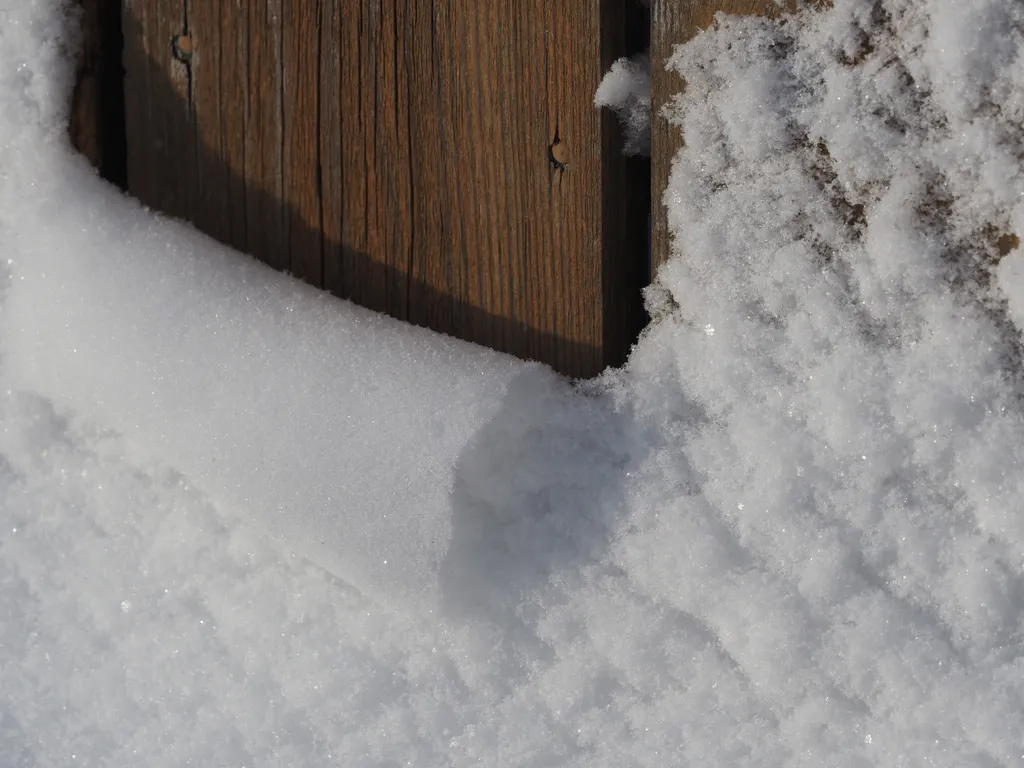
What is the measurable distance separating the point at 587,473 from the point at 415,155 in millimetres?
517

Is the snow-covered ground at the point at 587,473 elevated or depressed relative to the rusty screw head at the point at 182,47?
depressed

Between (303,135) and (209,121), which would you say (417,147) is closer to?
(303,135)

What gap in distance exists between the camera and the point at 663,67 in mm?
1242

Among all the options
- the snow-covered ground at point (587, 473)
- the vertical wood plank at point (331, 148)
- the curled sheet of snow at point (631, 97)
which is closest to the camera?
the snow-covered ground at point (587, 473)

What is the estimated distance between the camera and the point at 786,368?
3.97 feet

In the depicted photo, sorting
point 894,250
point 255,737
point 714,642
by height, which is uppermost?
point 894,250

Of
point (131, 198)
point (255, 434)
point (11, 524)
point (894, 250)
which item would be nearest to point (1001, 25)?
point (894, 250)

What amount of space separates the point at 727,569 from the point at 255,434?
67cm

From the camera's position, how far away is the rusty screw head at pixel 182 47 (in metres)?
1.48

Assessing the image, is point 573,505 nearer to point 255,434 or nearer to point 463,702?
point 463,702

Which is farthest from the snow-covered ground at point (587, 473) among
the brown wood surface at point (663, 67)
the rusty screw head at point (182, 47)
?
the rusty screw head at point (182, 47)

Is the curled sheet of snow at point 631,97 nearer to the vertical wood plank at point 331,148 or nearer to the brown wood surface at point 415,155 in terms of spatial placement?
the brown wood surface at point 415,155

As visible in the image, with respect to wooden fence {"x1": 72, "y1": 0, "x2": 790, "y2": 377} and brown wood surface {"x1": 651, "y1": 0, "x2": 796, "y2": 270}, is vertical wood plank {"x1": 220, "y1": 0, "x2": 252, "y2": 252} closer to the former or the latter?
wooden fence {"x1": 72, "y1": 0, "x2": 790, "y2": 377}

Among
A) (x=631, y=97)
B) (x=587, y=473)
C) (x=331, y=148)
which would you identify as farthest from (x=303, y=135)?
(x=587, y=473)
